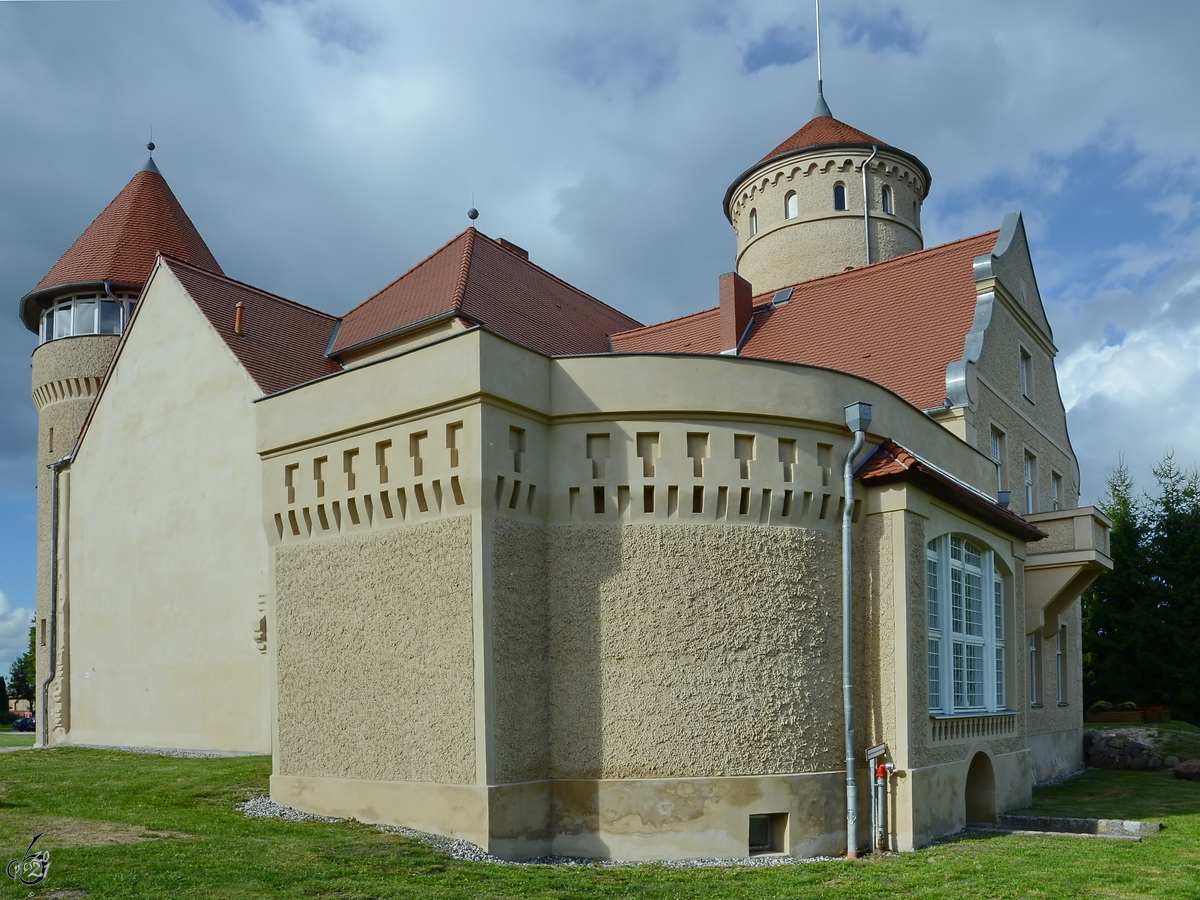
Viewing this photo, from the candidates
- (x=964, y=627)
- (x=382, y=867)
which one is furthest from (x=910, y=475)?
(x=382, y=867)

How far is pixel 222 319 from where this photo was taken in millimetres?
25031

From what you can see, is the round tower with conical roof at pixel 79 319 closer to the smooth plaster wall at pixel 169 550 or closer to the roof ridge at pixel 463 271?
the smooth plaster wall at pixel 169 550

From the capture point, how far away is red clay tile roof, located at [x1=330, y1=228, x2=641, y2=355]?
24.3m

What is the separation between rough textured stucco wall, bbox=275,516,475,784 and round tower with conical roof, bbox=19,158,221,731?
65.0ft

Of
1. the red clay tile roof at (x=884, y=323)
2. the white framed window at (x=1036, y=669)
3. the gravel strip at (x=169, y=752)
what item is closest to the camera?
the gravel strip at (x=169, y=752)

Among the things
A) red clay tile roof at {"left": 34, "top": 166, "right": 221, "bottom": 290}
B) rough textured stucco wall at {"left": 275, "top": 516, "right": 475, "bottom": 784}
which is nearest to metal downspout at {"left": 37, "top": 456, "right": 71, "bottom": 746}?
red clay tile roof at {"left": 34, "top": 166, "right": 221, "bottom": 290}

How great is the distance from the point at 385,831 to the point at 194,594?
12.5m

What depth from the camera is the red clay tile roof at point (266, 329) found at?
2411cm

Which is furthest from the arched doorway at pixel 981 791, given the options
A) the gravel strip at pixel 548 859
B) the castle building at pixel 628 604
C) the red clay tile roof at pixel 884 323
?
the red clay tile roof at pixel 884 323

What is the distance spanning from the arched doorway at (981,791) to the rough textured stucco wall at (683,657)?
4184 mm

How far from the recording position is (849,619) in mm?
14070

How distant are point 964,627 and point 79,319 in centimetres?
2718

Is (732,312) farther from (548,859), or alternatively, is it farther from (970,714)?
(548,859)

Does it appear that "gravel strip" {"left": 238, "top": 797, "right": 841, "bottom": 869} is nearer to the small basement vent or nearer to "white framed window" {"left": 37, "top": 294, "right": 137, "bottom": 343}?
the small basement vent
